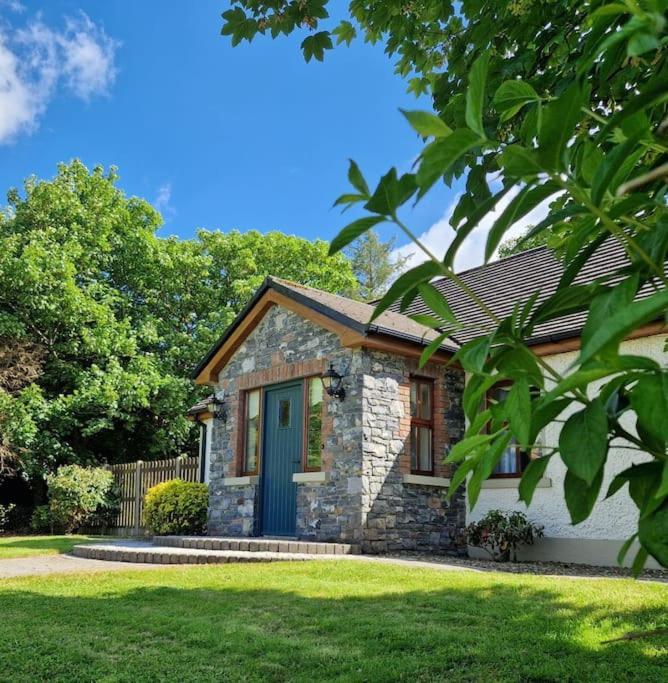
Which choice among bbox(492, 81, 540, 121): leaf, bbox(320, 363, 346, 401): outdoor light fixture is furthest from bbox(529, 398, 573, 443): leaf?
bbox(320, 363, 346, 401): outdoor light fixture

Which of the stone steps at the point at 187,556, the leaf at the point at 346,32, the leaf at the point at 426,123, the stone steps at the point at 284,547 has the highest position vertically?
the leaf at the point at 346,32

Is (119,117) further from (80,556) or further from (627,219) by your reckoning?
(627,219)

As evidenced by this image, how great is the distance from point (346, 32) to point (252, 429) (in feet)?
29.7

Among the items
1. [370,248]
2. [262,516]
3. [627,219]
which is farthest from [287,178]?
[627,219]

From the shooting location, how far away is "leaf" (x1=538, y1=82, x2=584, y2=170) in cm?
83

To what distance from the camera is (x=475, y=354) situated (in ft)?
3.04

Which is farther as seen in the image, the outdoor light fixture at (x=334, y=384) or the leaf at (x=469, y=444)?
the outdoor light fixture at (x=334, y=384)

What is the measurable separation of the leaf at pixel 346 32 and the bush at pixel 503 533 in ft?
23.6

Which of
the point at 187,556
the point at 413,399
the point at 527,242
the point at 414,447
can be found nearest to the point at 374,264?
the point at 527,242

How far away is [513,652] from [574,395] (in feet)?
11.8

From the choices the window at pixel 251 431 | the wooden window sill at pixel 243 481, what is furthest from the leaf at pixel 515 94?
the window at pixel 251 431

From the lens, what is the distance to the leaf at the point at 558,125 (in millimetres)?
827

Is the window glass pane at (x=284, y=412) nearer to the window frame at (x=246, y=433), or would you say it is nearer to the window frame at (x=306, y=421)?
the window frame at (x=246, y=433)

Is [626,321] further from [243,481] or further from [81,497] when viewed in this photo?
[81,497]
